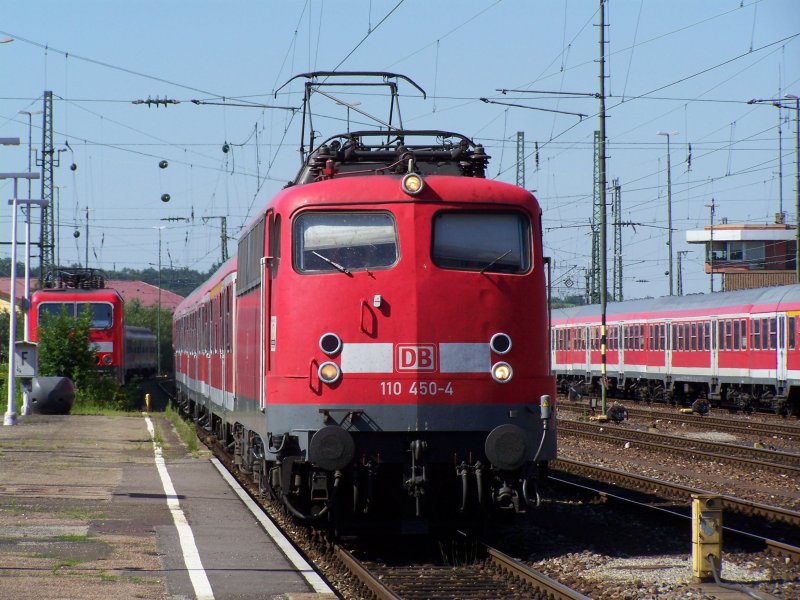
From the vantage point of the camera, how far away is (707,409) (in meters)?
35.2

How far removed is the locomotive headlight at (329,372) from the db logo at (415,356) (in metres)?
0.52

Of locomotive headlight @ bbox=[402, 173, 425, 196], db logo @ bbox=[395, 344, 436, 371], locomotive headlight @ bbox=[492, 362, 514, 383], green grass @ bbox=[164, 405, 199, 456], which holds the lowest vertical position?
green grass @ bbox=[164, 405, 199, 456]

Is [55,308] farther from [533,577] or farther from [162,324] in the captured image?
[162,324]

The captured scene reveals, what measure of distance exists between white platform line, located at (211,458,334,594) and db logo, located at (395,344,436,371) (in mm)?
1840

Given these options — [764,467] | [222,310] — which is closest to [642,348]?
[764,467]

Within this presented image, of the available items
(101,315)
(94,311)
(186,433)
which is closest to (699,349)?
(101,315)

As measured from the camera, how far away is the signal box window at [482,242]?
1082 centimetres

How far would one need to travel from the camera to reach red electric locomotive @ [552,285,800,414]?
106ft

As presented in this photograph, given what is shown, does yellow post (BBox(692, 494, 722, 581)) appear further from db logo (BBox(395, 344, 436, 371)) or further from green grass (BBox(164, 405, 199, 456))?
green grass (BBox(164, 405, 199, 456))

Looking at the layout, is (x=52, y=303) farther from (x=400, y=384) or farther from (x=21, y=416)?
(x=400, y=384)

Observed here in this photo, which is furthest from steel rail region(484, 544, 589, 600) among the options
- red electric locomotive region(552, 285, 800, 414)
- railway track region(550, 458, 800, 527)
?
red electric locomotive region(552, 285, 800, 414)

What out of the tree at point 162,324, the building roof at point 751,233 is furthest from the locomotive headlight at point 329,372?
the tree at point 162,324

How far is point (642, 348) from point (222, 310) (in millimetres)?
27500

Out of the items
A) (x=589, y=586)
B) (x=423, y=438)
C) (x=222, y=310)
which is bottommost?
(x=589, y=586)
